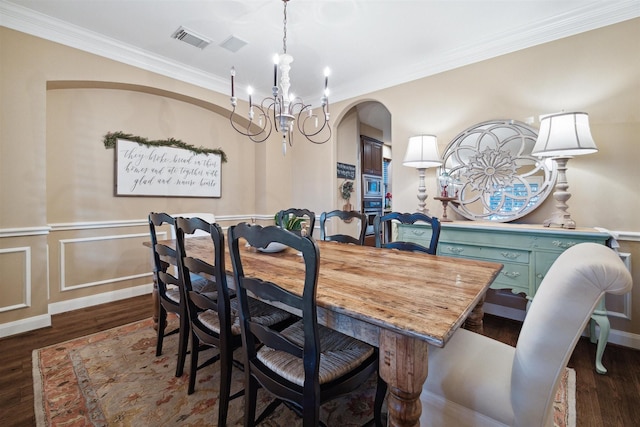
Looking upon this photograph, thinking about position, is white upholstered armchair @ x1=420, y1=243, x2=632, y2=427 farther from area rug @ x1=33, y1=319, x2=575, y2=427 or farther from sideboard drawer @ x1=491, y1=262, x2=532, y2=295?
sideboard drawer @ x1=491, y1=262, x2=532, y2=295

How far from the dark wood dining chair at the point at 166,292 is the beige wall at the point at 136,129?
1466 mm

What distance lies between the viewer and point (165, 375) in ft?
5.90

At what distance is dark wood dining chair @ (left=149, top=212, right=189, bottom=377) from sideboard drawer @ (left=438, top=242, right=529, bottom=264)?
2.15 meters

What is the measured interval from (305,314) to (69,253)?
126 inches

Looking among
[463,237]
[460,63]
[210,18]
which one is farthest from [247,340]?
[460,63]

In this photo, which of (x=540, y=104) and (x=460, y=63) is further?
(x=460, y=63)

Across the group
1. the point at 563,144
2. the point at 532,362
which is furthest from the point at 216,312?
the point at 563,144

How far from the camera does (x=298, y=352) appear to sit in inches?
39.1

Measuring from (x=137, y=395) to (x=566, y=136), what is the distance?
3.32 m

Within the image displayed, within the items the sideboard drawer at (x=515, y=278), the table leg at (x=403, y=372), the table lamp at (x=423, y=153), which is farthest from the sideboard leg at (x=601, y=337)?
the table leg at (x=403, y=372)

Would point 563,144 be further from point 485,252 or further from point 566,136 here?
point 485,252

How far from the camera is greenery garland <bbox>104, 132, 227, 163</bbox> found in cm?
307

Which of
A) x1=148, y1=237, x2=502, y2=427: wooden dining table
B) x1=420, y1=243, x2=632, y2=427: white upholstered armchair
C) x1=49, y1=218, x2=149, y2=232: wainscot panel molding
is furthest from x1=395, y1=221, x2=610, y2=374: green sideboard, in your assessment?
x1=49, y1=218, x2=149, y2=232: wainscot panel molding

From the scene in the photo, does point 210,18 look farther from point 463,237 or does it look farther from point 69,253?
point 463,237
